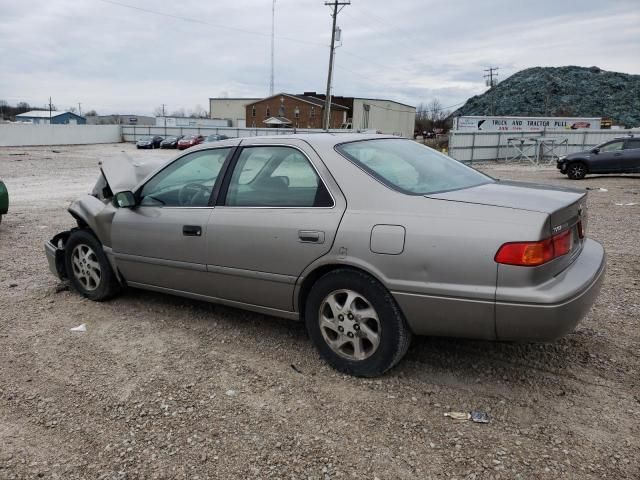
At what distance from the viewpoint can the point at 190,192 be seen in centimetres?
418

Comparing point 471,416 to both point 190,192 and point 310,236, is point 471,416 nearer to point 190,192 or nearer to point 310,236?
point 310,236

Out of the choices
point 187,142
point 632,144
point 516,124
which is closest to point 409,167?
point 632,144

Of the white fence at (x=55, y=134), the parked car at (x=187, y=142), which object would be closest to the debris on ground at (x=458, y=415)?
the parked car at (x=187, y=142)

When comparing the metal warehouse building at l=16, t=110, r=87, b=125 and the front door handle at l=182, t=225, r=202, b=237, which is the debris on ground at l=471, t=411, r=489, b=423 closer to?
the front door handle at l=182, t=225, r=202, b=237

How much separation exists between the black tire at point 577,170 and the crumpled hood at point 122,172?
56.9ft

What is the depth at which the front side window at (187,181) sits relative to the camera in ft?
13.4

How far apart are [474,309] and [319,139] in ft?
5.29

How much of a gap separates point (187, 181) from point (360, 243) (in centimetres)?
182

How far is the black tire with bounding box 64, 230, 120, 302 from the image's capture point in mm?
4727

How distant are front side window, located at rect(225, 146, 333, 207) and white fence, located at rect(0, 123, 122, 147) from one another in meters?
48.5

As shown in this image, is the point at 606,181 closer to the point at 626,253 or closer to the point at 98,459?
the point at 626,253

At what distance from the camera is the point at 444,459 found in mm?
2553

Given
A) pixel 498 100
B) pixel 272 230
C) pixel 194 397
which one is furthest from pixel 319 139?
pixel 498 100

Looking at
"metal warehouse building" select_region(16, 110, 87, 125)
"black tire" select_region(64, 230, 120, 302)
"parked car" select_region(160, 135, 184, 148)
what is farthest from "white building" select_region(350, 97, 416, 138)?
"black tire" select_region(64, 230, 120, 302)
